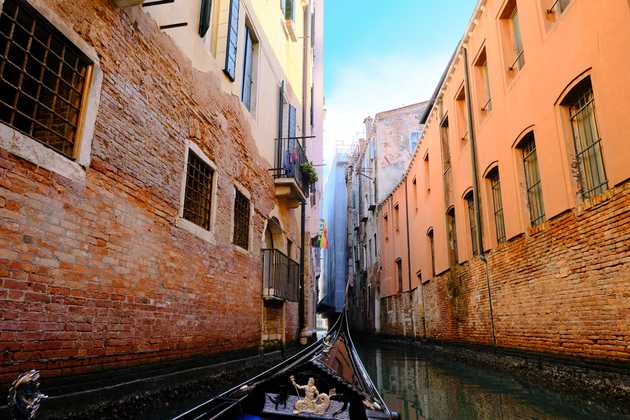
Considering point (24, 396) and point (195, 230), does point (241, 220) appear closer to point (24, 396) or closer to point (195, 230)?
point (195, 230)

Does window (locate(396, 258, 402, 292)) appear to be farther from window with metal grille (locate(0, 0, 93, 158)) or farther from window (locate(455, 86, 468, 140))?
window with metal grille (locate(0, 0, 93, 158))

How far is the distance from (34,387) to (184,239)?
11.1 feet

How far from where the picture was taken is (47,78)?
11.1 feet

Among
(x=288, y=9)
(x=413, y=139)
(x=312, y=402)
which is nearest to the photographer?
(x=312, y=402)

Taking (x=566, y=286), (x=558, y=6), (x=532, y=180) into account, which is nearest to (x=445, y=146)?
(x=532, y=180)

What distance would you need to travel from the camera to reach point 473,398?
517 centimetres

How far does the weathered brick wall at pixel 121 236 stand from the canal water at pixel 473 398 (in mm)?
2487

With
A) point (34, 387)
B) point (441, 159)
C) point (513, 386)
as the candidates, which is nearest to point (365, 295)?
point (441, 159)

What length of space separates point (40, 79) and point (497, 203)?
7489 mm

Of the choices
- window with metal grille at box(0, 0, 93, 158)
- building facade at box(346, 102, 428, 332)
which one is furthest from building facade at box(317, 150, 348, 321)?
window with metal grille at box(0, 0, 93, 158)

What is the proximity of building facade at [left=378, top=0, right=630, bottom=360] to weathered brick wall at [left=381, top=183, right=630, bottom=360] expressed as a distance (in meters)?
0.02

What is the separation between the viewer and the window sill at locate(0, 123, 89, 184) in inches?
112

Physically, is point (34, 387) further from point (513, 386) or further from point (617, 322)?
point (513, 386)

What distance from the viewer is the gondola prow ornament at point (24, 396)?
1.74 meters
